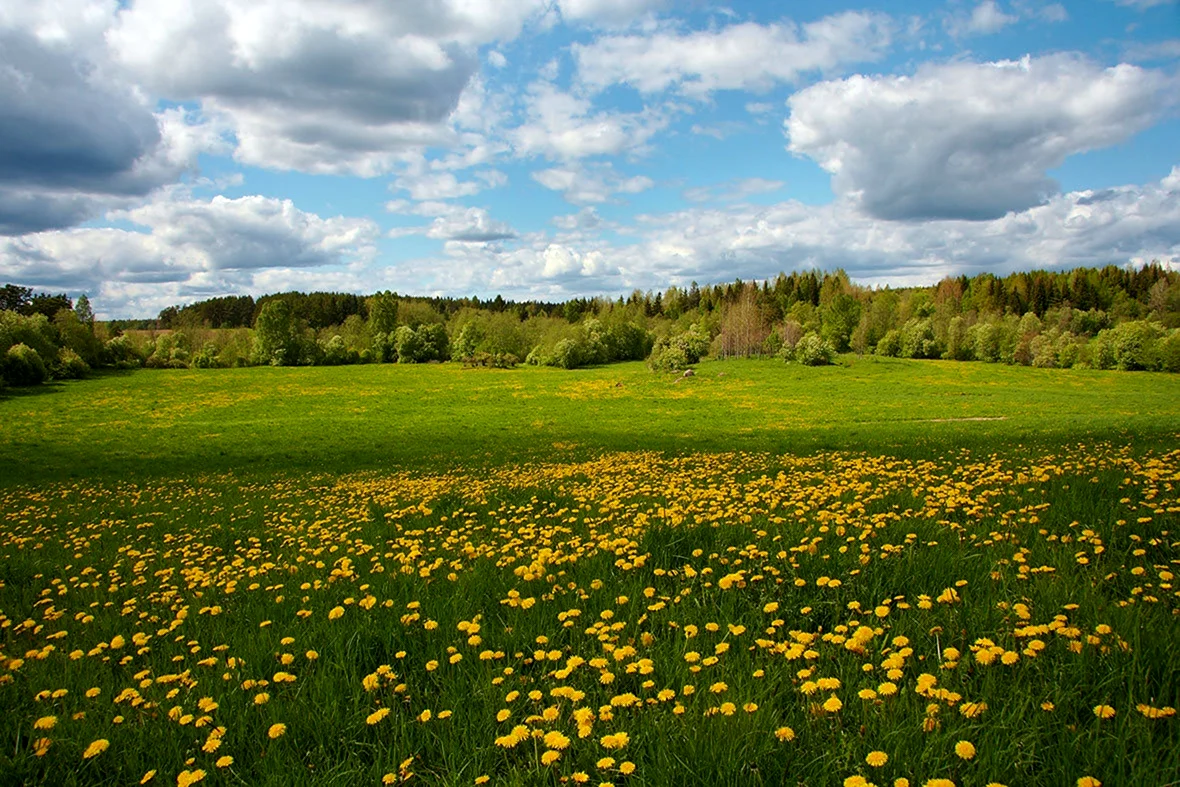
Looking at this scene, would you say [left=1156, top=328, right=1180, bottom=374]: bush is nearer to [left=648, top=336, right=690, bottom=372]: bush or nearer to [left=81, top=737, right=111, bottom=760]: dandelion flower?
[left=648, top=336, right=690, bottom=372]: bush

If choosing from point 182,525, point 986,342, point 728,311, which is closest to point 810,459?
point 182,525

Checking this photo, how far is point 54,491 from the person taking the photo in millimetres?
18203

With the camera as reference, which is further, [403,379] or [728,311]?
[728,311]

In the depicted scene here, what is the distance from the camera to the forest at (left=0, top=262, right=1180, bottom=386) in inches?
2608

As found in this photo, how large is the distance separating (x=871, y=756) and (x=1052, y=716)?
3.40 ft

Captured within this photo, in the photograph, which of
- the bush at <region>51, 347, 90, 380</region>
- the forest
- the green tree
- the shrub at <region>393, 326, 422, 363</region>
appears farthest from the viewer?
the shrub at <region>393, 326, 422, 363</region>

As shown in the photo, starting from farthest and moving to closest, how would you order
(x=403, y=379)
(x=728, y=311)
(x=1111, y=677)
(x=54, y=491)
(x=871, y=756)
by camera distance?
(x=728, y=311), (x=403, y=379), (x=54, y=491), (x=1111, y=677), (x=871, y=756)

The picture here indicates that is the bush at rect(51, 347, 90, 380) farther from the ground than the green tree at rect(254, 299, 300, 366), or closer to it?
closer to it

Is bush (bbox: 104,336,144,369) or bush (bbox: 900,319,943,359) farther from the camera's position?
bush (bbox: 900,319,943,359)

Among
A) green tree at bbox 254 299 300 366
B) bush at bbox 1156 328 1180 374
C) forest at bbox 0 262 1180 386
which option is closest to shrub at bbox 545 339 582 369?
forest at bbox 0 262 1180 386

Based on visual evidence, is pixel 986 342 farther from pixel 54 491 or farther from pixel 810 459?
pixel 54 491

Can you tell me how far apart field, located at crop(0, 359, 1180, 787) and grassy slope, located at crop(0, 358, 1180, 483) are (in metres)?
10.5

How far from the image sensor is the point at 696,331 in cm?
9312

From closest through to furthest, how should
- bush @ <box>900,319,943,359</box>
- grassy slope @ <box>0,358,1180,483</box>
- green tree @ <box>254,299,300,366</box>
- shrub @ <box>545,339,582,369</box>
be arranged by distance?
grassy slope @ <box>0,358,1180,483</box> → green tree @ <box>254,299,300,366</box> → shrub @ <box>545,339,582,369</box> → bush @ <box>900,319,943,359</box>
